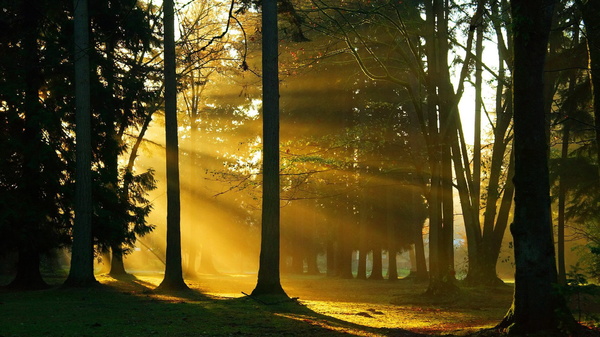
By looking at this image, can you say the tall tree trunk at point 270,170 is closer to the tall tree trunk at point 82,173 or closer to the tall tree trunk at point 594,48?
the tall tree trunk at point 82,173

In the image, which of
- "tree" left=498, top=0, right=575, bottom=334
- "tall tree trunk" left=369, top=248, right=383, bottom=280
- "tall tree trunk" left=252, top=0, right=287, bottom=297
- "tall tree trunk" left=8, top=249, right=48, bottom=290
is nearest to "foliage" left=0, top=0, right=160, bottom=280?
"tall tree trunk" left=8, top=249, right=48, bottom=290

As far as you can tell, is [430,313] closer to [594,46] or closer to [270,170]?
[270,170]

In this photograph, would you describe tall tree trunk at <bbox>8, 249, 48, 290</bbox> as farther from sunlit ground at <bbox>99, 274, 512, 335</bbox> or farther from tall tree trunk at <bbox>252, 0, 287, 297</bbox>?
sunlit ground at <bbox>99, 274, 512, 335</bbox>

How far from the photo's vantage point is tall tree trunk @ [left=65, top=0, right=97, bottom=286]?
57.3 feet

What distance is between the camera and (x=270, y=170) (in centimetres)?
1488

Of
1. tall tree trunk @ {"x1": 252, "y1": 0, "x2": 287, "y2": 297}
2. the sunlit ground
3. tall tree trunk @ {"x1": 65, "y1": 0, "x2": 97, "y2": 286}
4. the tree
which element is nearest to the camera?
the tree

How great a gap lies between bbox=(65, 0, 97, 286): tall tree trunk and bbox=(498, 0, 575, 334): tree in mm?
13350

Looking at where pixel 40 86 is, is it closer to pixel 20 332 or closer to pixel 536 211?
pixel 20 332

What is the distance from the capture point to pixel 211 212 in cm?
4525

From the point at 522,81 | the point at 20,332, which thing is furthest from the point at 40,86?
the point at 522,81

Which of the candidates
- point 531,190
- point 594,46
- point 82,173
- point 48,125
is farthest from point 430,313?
point 48,125

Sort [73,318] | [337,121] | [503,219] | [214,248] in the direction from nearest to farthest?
[73,318], [503,219], [337,121], [214,248]

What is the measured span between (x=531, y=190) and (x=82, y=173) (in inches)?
544

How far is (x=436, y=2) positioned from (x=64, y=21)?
12.7 meters
